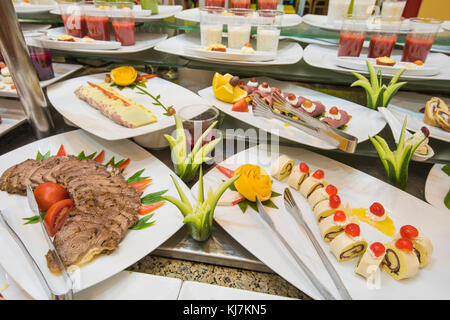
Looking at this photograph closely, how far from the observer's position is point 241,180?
1113 mm

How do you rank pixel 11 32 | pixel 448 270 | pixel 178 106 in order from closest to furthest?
pixel 448 270 < pixel 11 32 < pixel 178 106

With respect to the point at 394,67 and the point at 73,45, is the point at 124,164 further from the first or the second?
the point at 394,67

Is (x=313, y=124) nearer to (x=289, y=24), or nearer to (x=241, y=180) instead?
(x=241, y=180)

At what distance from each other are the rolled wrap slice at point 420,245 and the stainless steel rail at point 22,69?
5.42 ft

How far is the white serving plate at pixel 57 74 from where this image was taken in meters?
1.59

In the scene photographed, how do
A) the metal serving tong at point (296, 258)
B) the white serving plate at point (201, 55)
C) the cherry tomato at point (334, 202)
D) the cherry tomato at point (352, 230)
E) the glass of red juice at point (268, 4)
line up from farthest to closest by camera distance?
the glass of red juice at point (268, 4) < the white serving plate at point (201, 55) < the cherry tomato at point (334, 202) < the cherry tomato at point (352, 230) < the metal serving tong at point (296, 258)

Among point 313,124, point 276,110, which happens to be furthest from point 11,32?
point 313,124

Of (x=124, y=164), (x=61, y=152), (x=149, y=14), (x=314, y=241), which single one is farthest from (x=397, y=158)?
(x=149, y=14)

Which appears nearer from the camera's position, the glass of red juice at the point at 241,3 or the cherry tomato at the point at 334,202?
the cherry tomato at the point at 334,202

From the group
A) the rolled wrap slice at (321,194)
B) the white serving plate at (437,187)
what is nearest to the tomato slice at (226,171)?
the rolled wrap slice at (321,194)

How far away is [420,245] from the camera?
892 mm

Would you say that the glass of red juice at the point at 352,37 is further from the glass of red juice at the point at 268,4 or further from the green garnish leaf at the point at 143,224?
the green garnish leaf at the point at 143,224

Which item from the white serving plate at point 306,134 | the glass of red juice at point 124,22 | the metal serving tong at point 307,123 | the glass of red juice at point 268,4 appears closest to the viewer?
the metal serving tong at point 307,123
